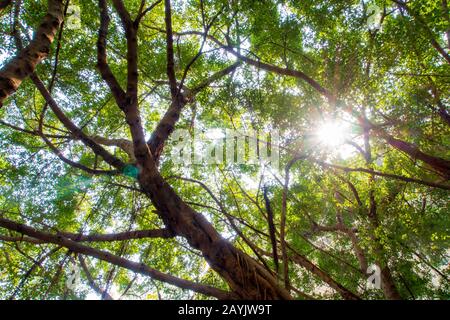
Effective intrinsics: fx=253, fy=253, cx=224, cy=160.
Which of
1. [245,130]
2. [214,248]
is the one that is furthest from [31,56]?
[245,130]

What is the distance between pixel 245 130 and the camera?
5258 mm

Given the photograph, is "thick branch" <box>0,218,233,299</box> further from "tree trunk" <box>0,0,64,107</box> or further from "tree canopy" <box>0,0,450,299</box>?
"tree trunk" <box>0,0,64,107</box>

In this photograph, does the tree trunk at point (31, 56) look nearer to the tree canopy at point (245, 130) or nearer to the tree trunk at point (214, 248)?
the tree canopy at point (245, 130)

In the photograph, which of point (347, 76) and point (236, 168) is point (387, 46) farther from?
point (236, 168)

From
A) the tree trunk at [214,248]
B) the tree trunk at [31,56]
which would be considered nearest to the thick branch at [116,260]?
the tree trunk at [214,248]

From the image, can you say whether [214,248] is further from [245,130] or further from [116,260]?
[245,130]

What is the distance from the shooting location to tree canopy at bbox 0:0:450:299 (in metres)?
2.84

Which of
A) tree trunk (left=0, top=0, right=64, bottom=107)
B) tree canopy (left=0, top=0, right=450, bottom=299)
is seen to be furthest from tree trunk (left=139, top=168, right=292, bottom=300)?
tree trunk (left=0, top=0, right=64, bottom=107)

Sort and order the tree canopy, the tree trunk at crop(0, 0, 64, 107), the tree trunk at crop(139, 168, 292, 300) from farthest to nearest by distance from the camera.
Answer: the tree canopy
the tree trunk at crop(139, 168, 292, 300)
the tree trunk at crop(0, 0, 64, 107)

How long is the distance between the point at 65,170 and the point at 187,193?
8.35 feet

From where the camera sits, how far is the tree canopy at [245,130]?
2.84 m

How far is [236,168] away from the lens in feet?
19.1
